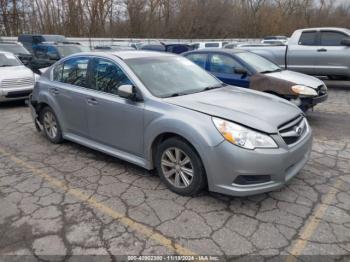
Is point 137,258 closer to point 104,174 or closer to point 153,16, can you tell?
point 104,174

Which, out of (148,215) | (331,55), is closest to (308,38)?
(331,55)

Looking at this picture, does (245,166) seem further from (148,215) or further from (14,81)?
(14,81)

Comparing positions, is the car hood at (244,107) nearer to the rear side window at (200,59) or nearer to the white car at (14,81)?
the rear side window at (200,59)

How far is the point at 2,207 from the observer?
3.42m

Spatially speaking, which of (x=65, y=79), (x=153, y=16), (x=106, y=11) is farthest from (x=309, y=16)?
(x=65, y=79)

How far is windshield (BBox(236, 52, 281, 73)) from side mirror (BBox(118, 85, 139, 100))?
3.77 m

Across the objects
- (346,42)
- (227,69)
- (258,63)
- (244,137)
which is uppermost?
(346,42)

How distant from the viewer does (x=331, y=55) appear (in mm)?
10008

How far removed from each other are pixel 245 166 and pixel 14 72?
7653 millimetres

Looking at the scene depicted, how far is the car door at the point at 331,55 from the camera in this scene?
985 centimetres

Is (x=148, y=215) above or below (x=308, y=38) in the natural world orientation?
below

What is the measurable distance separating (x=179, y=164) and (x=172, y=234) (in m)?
0.82

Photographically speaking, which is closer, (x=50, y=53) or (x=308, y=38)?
(x=308, y=38)

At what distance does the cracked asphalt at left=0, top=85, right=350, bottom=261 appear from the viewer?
273 cm
